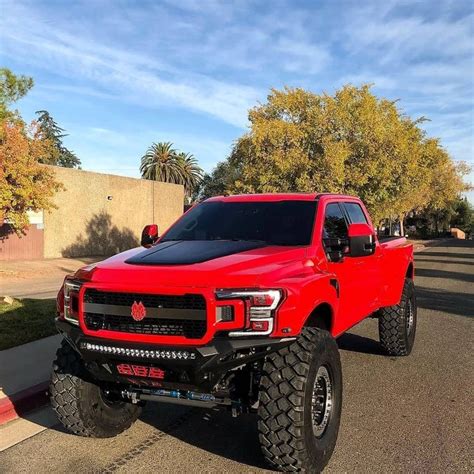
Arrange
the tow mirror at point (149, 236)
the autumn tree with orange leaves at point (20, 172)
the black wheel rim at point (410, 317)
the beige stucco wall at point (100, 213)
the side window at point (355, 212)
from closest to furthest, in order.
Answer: the tow mirror at point (149, 236)
the side window at point (355, 212)
the black wheel rim at point (410, 317)
the autumn tree with orange leaves at point (20, 172)
the beige stucco wall at point (100, 213)

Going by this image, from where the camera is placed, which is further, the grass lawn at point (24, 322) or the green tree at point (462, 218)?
the green tree at point (462, 218)

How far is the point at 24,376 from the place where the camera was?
227 inches

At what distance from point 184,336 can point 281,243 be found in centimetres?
144

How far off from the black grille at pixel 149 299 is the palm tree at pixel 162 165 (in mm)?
64857

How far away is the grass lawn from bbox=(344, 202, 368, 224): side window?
4.56 metres

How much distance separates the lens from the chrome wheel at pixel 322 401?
158 inches

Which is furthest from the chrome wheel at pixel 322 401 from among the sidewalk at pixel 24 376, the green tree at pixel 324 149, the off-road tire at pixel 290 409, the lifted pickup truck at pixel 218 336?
the green tree at pixel 324 149

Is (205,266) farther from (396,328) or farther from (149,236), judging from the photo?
(396,328)

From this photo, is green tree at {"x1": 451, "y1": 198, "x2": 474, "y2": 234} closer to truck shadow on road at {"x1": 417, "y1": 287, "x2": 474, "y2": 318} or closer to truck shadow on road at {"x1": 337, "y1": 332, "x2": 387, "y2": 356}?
truck shadow on road at {"x1": 417, "y1": 287, "x2": 474, "y2": 318}

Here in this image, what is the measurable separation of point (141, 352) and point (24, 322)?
5276mm

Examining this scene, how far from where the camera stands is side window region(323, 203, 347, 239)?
509 centimetres

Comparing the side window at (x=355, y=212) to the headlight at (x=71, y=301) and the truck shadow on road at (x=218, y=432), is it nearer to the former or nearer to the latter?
the truck shadow on road at (x=218, y=432)

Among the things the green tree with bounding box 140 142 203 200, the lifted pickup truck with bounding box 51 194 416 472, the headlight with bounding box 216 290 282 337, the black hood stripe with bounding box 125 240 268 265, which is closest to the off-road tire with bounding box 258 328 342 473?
the lifted pickup truck with bounding box 51 194 416 472

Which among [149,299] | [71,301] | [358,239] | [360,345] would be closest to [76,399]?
[71,301]
